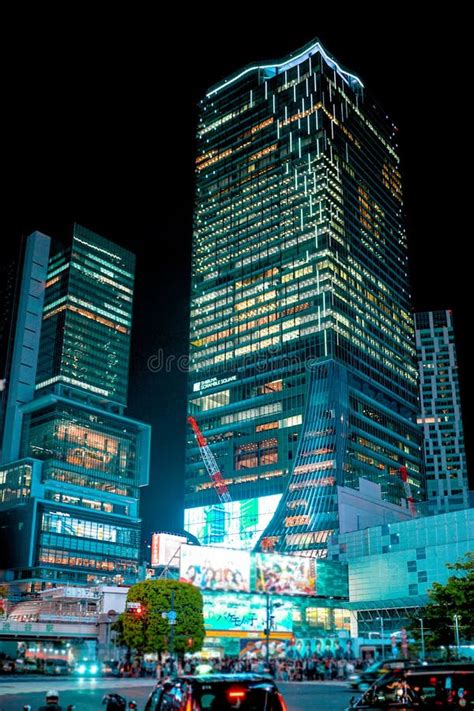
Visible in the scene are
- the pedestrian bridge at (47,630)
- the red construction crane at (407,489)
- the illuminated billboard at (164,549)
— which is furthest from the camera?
the red construction crane at (407,489)

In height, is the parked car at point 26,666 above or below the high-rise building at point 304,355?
below

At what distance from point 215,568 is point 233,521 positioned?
81006 mm

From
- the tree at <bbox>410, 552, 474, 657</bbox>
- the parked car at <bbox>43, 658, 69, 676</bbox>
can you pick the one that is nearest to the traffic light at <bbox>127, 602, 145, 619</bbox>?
the parked car at <bbox>43, 658, 69, 676</bbox>

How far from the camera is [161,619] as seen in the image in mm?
70750

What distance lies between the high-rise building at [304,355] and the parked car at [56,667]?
8243cm

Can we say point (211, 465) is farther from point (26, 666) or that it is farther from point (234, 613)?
point (26, 666)

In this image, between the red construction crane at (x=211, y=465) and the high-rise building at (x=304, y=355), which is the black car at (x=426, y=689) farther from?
the red construction crane at (x=211, y=465)

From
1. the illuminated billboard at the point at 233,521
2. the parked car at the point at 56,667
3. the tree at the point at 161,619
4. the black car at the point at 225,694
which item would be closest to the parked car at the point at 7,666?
the parked car at the point at 56,667

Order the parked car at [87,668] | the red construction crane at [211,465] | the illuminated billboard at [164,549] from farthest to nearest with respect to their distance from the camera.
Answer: the red construction crane at [211,465]
the illuminated billboard at [164,549]
the parked car at [87,668]

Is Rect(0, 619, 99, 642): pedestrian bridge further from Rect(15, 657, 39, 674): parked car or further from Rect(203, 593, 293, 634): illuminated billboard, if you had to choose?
Rect(203, 593, 293, 634): illuminated billboard

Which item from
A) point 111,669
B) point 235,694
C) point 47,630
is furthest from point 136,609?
point 235,694

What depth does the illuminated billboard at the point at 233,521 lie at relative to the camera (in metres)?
161

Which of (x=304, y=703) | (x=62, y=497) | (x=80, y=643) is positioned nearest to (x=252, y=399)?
(x=62, y=497)

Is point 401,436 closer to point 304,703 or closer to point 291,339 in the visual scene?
point 291,339
